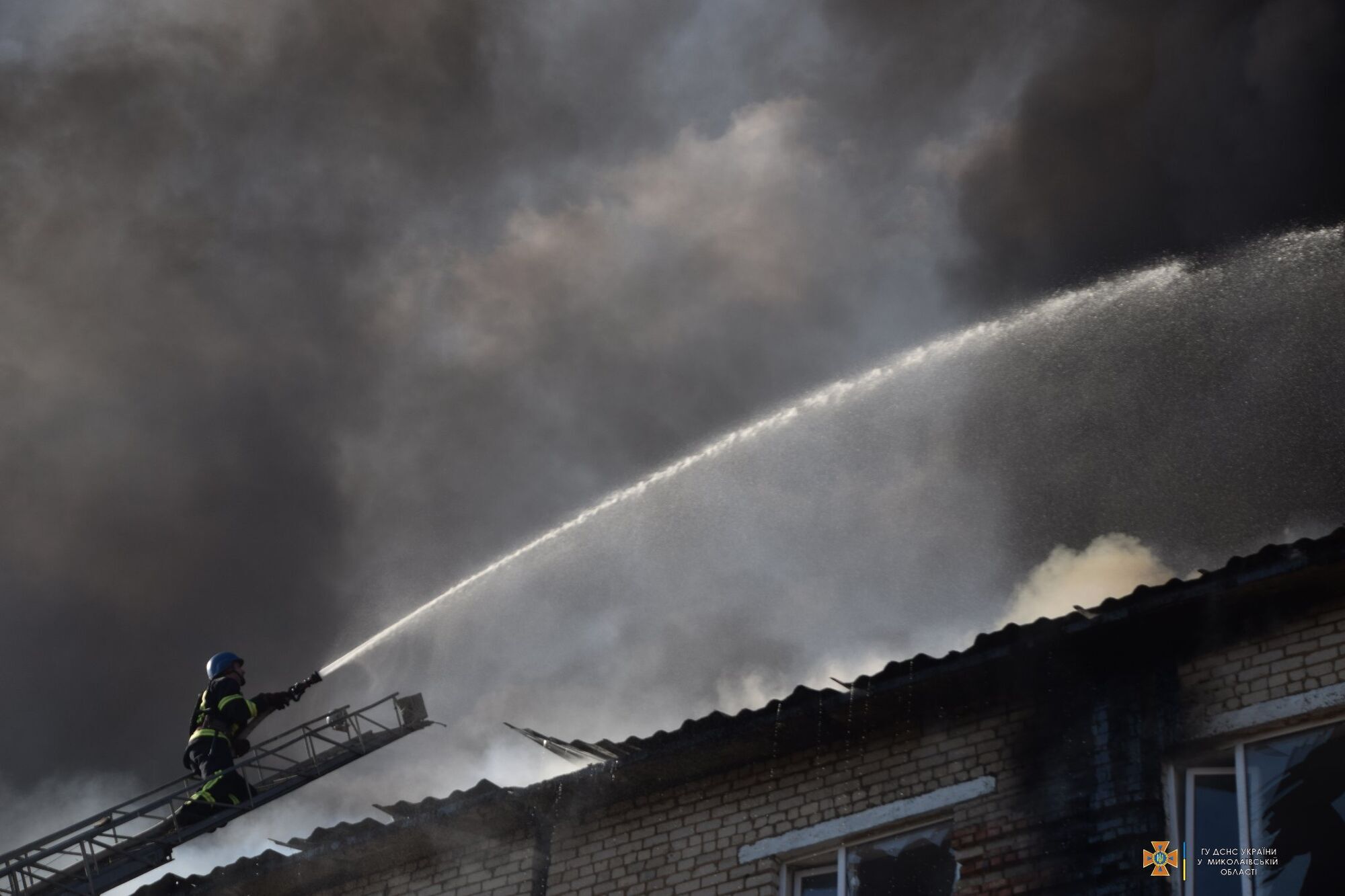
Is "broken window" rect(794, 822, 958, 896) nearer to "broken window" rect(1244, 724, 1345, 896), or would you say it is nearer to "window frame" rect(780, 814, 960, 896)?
"window frame" rect(780, 814, 960, 896)

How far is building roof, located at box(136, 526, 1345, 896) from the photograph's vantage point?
33.3 feet

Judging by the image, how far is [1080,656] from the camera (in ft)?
35.6

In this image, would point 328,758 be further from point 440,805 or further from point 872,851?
point 872,851

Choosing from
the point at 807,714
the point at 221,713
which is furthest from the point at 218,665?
the point at 807,714

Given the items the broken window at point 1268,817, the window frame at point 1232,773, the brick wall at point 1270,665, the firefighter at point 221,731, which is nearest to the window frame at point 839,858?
the window frame at point 1232,773

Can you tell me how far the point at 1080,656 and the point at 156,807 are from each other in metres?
7.58

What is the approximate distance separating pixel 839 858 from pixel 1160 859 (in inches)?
95.5

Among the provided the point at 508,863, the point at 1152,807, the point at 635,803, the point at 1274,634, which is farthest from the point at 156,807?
the point at 1274,634

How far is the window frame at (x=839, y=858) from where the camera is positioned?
1102 cm

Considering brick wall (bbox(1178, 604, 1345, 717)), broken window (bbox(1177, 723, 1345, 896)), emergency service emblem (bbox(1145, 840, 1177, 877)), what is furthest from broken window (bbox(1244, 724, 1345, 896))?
emergency service emblem (bbox(1145, 840, 1177, 877))

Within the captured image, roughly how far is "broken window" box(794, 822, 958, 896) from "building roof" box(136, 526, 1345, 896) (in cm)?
93

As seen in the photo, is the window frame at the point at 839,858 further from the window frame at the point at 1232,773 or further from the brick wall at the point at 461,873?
the brick wall at the point at 461,873

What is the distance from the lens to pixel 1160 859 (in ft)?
31.7

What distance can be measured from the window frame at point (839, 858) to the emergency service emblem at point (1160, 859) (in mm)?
1443
